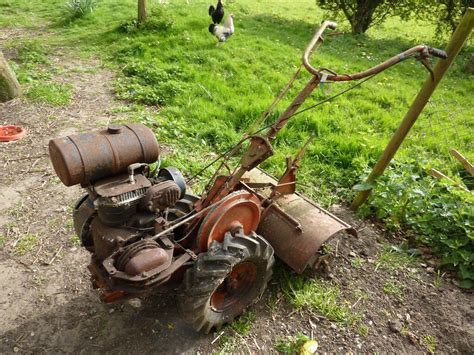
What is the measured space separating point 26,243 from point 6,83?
3370mm

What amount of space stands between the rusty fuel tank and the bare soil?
388 millimetres

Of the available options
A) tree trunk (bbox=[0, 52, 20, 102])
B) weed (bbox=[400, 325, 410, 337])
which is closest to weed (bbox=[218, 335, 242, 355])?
weed (bbox=[400, 325, 410, 337])

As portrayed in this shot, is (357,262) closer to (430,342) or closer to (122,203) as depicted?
(430,342)

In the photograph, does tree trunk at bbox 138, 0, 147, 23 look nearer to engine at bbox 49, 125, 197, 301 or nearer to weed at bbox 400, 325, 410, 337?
engine at bbox 49, 125, 197, 301

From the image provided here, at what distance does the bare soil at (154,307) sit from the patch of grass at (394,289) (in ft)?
0.09

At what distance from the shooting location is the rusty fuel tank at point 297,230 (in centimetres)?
328

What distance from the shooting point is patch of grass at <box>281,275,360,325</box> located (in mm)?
3314

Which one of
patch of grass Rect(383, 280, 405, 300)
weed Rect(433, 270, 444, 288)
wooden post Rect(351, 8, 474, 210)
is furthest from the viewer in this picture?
weed Rect(433, 270, 444, 288)

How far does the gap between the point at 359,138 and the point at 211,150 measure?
Result: 78.9 inches

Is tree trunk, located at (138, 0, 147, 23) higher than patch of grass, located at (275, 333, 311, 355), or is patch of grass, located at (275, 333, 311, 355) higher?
tree trunk, located at (138, 0, 147, 23)

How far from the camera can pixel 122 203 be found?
8.21 ft

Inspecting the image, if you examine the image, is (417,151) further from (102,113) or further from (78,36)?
(78,36)

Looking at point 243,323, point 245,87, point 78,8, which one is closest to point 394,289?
point 243,323

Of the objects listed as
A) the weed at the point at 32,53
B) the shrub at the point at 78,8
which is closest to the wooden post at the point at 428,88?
the weed at the point at 32,53
